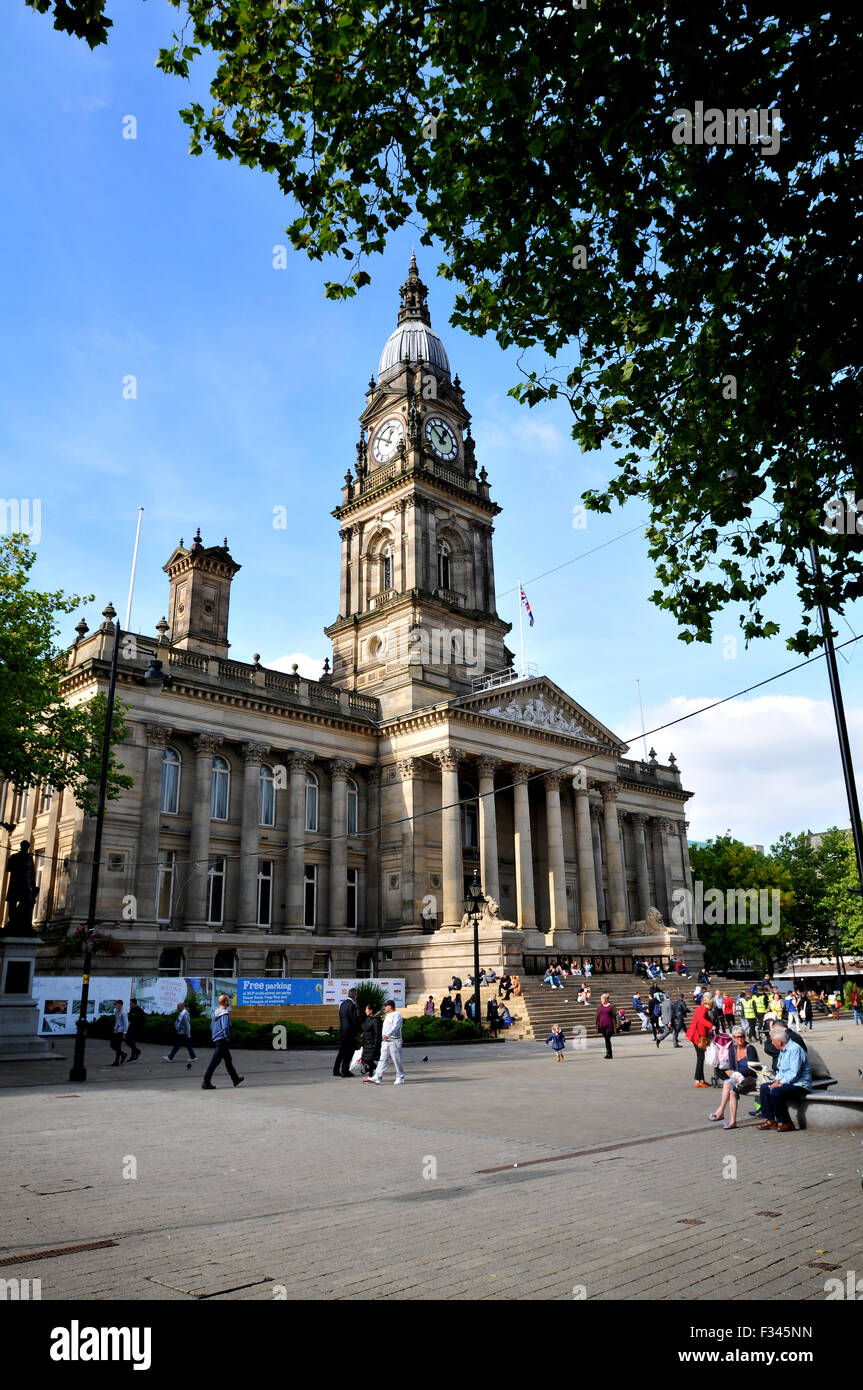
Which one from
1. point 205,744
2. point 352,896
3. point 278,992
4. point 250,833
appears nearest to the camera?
point 278,992

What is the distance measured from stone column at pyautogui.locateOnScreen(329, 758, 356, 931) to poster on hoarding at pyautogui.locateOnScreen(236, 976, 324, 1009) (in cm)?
1185

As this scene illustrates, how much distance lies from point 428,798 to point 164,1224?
41475 mm

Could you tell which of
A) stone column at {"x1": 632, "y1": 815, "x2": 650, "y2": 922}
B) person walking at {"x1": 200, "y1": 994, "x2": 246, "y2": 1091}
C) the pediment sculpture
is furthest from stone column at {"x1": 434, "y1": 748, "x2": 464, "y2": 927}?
person walking at {"x1": 200, "y1": 994, "x2": 246, "y2": 1091}

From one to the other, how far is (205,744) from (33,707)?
41.4 feet

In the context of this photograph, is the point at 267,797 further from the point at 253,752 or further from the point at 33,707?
the point at 33,707

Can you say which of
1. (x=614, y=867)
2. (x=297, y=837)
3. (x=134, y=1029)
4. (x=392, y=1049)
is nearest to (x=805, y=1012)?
(x=614, y=867)

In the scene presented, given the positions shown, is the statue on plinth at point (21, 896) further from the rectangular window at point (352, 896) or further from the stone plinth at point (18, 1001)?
the rectangular window at point (352, 896)

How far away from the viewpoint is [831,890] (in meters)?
73.6

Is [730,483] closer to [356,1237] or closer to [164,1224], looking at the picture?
[356,1237]

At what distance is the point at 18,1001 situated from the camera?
24656 mm

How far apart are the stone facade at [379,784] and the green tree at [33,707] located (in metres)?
6.14

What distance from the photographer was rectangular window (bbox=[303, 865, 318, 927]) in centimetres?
4619

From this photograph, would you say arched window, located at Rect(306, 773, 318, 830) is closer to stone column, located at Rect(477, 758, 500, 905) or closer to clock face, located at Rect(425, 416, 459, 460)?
stone column, located at Rect(477, 758, 500, 905)
